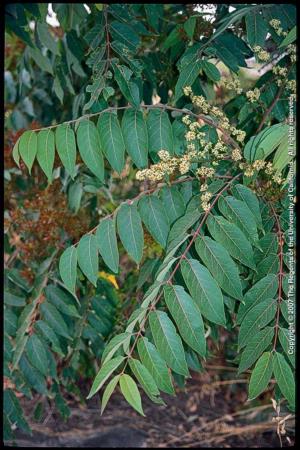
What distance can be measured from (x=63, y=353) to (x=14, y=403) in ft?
0.84

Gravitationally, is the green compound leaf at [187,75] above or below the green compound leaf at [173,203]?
above

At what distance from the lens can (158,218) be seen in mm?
1648

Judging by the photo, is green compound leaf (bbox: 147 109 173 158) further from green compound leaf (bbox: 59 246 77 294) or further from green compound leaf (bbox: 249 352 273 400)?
green compound leaf (bbox: 249 352 273 400)

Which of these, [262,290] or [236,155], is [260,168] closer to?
[236,155]

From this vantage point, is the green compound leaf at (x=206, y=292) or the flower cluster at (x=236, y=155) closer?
the green compound leaf at (x=206, y=292)

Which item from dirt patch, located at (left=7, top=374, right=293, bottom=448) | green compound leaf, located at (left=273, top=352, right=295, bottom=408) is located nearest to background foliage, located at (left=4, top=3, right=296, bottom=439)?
green compound leaf, located at (left=273, top=352, right=295, bottom=408)

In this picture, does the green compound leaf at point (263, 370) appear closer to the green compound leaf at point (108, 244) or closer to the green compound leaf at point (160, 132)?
the green compound leaf at point (108, 244)

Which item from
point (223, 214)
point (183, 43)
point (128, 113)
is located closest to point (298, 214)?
point (223, 214)

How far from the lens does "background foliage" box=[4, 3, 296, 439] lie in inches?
56.8

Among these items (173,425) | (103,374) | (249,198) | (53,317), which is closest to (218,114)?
(249,198)

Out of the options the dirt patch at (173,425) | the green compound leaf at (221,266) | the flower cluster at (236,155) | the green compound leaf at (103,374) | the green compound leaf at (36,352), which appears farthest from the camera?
the dirt patch at (173,425)

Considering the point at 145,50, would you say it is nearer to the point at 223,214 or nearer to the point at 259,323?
the point at 223,214

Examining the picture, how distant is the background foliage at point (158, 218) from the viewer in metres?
1.44

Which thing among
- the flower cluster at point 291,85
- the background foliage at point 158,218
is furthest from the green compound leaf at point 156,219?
the flower cluster at point 291,85
